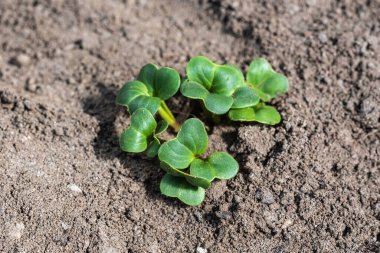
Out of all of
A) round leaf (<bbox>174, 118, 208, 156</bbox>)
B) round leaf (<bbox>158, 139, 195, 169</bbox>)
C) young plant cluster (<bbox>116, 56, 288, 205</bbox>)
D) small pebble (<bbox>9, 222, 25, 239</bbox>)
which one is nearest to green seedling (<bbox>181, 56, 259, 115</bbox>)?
young plant cluster (<bbox>116, 56, 288, 205</bbox>)

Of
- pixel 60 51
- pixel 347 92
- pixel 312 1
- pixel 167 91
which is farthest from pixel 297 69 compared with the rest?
pixel 60 51

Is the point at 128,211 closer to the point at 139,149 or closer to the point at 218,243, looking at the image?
the point at 139,149

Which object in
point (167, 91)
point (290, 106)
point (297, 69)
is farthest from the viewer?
point (297, 69)

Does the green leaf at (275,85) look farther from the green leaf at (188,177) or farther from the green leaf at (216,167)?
the green leaf at (188,177)

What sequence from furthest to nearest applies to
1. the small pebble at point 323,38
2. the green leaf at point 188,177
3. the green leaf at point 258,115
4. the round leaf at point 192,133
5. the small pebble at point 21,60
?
the small pebble at point 21,60
the small pebble at point 323,38
the green leaf at point 258,115
the round leaf at point 192,133
the green leaf at point 188,177

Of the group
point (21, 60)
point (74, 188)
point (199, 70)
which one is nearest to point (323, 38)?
point (199, 70)

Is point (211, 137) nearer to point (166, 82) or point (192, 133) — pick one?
point (192, 133)

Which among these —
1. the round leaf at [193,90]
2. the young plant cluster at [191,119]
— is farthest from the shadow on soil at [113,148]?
the round leaf at [193,90]
